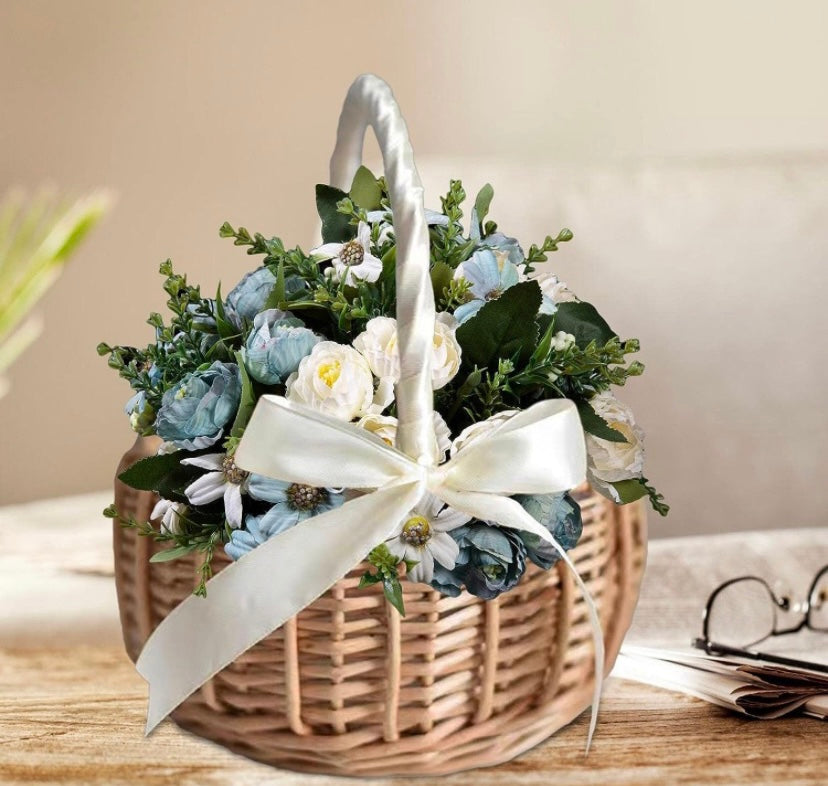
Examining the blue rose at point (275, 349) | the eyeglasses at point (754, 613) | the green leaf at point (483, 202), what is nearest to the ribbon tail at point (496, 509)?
the blue rose at point (275, 349)

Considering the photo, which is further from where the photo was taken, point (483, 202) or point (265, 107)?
point (265, 107)

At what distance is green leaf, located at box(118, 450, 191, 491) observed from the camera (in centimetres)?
59

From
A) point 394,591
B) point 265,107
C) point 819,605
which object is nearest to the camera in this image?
point 394,591

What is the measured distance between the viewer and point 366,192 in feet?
2.24

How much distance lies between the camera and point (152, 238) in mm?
2389

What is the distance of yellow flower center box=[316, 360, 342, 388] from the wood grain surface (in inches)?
10.3

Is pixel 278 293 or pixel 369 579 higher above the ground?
pixel 278 293

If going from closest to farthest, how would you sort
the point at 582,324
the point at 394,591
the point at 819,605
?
1. the point at 394,591
2. the point at 582,324
3. the point at 819,605

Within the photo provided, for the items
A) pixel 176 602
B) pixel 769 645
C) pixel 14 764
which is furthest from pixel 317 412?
pixel 769 645

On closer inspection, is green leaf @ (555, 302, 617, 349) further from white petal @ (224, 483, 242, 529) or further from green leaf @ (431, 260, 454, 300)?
white petal @ (224, 483, 242, 529)

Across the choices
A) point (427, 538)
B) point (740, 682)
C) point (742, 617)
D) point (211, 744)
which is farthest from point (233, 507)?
point (742, 617)

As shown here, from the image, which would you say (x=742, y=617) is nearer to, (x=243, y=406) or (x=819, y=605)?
(x=819, y=605)

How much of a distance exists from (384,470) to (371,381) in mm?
53

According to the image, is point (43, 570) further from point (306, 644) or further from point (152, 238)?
point (152, 238)
